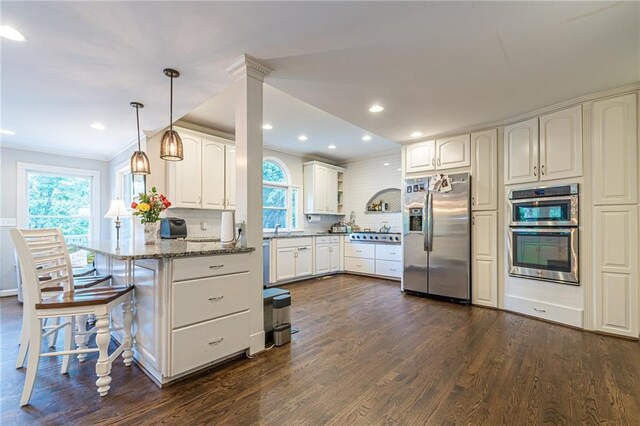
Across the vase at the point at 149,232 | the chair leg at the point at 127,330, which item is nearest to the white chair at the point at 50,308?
the chair leg at the point at 127,330

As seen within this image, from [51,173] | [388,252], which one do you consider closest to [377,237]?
[388,252]

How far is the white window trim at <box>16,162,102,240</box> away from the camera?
180 inches

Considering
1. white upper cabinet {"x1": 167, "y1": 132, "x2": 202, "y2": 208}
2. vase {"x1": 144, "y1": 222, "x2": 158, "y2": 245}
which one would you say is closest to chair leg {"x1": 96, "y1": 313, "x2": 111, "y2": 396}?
vase {"x1": 144, "y1": 222, "x2": 158, "y2": 245}

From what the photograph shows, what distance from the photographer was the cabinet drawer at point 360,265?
559 cm

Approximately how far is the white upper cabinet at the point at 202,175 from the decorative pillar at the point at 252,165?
201cm

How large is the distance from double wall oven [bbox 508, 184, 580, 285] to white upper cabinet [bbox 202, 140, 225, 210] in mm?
3992

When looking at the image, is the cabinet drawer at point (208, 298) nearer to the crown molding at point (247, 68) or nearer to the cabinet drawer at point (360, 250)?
the crown molding at point (247, 68)

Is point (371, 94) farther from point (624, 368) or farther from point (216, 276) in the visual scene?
point (624, 368)

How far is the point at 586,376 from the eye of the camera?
203 centimetres

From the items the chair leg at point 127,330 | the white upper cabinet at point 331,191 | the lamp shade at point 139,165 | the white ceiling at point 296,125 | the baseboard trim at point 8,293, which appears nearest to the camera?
the chair leg at point 127,330

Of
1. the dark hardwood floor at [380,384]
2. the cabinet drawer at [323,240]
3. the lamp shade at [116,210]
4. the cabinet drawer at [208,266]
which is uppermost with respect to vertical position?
the lamp shade at [116,210]

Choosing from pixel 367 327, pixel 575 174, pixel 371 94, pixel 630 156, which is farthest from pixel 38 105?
pixel 630 156

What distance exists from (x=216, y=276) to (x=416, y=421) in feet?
5.10

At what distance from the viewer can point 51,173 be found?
492 centimetres
